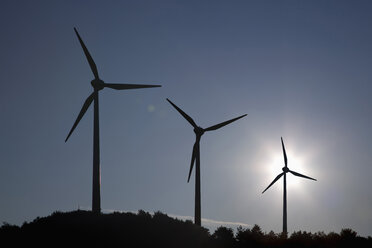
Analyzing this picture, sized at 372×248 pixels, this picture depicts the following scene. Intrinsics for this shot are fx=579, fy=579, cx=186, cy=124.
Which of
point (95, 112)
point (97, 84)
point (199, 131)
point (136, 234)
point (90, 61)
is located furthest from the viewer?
point (199, 131)

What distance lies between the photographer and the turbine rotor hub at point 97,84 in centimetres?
9875

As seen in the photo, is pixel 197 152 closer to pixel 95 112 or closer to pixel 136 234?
pixel 95 112

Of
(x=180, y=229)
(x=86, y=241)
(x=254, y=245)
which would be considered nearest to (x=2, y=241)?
(x=86, y=241)

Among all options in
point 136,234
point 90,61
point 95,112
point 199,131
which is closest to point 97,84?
point 90,61

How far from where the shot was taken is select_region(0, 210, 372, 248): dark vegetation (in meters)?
77.1

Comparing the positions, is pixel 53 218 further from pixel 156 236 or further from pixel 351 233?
pixel 351 233

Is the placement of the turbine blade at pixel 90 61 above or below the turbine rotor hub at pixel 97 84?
above

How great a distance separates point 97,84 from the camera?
324 ft

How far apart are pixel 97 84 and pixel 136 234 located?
29980mm

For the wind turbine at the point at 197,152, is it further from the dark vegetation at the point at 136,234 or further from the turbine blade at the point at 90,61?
the turbine blade at the point at 90,61

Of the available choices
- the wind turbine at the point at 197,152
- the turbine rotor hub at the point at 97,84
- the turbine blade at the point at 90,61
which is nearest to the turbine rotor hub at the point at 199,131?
the wind turbine at the point at 197,152

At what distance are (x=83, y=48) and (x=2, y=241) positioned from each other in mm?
37973

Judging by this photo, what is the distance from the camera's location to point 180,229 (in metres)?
84.2

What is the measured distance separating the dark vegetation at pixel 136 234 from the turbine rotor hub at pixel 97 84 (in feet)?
69.8
